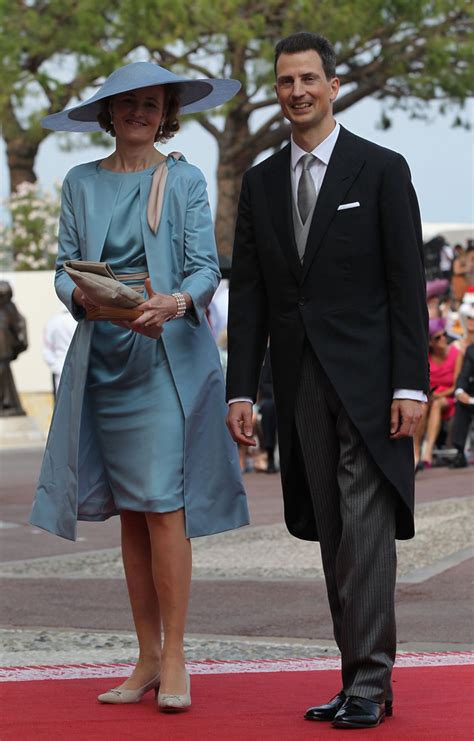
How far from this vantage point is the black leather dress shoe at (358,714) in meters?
4.83

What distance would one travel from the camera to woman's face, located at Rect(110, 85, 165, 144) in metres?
5.31

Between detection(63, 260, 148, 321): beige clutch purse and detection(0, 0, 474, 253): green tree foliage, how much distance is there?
21.5 m

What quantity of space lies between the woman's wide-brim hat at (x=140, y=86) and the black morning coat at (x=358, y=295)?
54 centimetres

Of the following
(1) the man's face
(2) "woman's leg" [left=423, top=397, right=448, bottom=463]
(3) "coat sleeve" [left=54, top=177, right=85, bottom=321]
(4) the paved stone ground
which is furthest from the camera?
(2) "woman's leg" [left=423, top=397, right=448, bottom=463]

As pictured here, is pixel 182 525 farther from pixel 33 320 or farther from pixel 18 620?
pixel 33 320

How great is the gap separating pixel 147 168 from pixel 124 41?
878 inches

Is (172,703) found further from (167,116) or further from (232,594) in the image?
(232,594)

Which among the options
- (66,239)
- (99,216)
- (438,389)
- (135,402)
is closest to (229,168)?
(438,389)

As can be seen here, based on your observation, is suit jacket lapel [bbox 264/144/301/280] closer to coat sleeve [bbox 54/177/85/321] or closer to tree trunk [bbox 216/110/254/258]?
coat sleeve [bbox 54/177/85/321]

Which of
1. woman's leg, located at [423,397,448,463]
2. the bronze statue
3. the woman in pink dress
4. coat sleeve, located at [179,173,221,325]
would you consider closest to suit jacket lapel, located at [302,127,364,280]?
coat sleeve, located at [179,173,221,325]

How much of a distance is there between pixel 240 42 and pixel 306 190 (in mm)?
21552

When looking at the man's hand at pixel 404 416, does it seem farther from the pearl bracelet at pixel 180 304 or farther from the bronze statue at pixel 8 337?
the bronze statue at pixel 8 337

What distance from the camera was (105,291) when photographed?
4.93 metres

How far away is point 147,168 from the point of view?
535 cm
